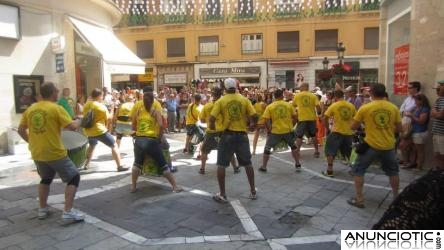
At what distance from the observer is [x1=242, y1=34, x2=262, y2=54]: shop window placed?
29.7 meters

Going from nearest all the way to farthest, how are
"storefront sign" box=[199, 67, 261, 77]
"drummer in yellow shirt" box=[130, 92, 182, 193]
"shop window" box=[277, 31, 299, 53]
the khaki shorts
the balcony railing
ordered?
1. "drummer in yellow shirt" box=[130, 92, 182, 193]
2. the khaki shorts
3. the balcony railing
4. "shop window" box=[277, 31, 299, 53]
5. "storefront sign" box=[199, 67, 261, 77]

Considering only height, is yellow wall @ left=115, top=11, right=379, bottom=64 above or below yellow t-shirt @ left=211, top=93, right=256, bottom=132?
above

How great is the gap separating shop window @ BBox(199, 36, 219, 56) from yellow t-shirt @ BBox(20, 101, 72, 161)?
2619 cm

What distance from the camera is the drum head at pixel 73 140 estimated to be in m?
6.81

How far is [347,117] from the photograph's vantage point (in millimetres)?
7160

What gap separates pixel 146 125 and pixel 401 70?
6.54 m

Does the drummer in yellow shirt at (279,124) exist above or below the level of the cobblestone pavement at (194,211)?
above

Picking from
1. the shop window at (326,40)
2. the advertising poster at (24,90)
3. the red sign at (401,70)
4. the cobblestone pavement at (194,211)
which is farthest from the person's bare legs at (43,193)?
the shop window at (326,40)

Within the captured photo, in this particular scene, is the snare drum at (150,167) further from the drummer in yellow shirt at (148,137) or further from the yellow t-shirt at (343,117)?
the yellow t-shirt at (343,117)

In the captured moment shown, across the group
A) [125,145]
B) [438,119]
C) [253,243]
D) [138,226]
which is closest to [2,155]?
[125,145]

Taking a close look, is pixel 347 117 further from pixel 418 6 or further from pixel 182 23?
pixel 182 23

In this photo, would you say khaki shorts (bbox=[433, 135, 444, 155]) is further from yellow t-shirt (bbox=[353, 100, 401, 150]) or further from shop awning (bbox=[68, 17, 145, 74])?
shop awning (bbox=[68, 17, 145, 74])

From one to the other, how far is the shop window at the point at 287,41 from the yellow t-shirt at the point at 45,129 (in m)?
25.9

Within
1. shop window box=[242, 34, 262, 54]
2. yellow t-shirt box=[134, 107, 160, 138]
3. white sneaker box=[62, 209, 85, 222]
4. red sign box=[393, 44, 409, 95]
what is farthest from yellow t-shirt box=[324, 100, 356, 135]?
shop window box=[242, 34, 262, 54]
